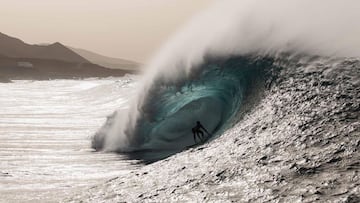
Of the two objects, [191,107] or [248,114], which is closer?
[248,114]

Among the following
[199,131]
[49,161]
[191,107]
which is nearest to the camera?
[49,161]

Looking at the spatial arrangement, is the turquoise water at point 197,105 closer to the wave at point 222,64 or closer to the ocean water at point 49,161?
the wave at point 222,64

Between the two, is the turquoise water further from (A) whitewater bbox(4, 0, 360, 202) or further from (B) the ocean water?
(B) the ocean water

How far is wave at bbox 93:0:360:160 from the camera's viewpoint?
15.0m

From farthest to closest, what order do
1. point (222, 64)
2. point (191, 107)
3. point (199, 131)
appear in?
point (222, 64), point (191, 107), point (199, 131)

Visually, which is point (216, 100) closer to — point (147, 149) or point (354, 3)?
point (147, 149)

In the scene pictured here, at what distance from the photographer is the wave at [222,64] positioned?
14977mm

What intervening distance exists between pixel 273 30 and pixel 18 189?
1008cm

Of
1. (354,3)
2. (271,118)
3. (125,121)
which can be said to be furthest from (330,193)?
(125,121)

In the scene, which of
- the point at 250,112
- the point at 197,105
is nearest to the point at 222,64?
the point at 197,105

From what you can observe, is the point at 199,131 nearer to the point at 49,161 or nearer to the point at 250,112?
the point at 250,112

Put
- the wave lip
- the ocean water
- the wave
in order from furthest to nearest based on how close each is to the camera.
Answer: the wave lip < the wave < the ocean water

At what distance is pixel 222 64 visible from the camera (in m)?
18.0

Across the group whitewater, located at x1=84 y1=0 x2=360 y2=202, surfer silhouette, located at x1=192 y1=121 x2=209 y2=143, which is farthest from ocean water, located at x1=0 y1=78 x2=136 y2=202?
surfer silhouette, located at x1=192 y1=121 x2=209 y2=143
